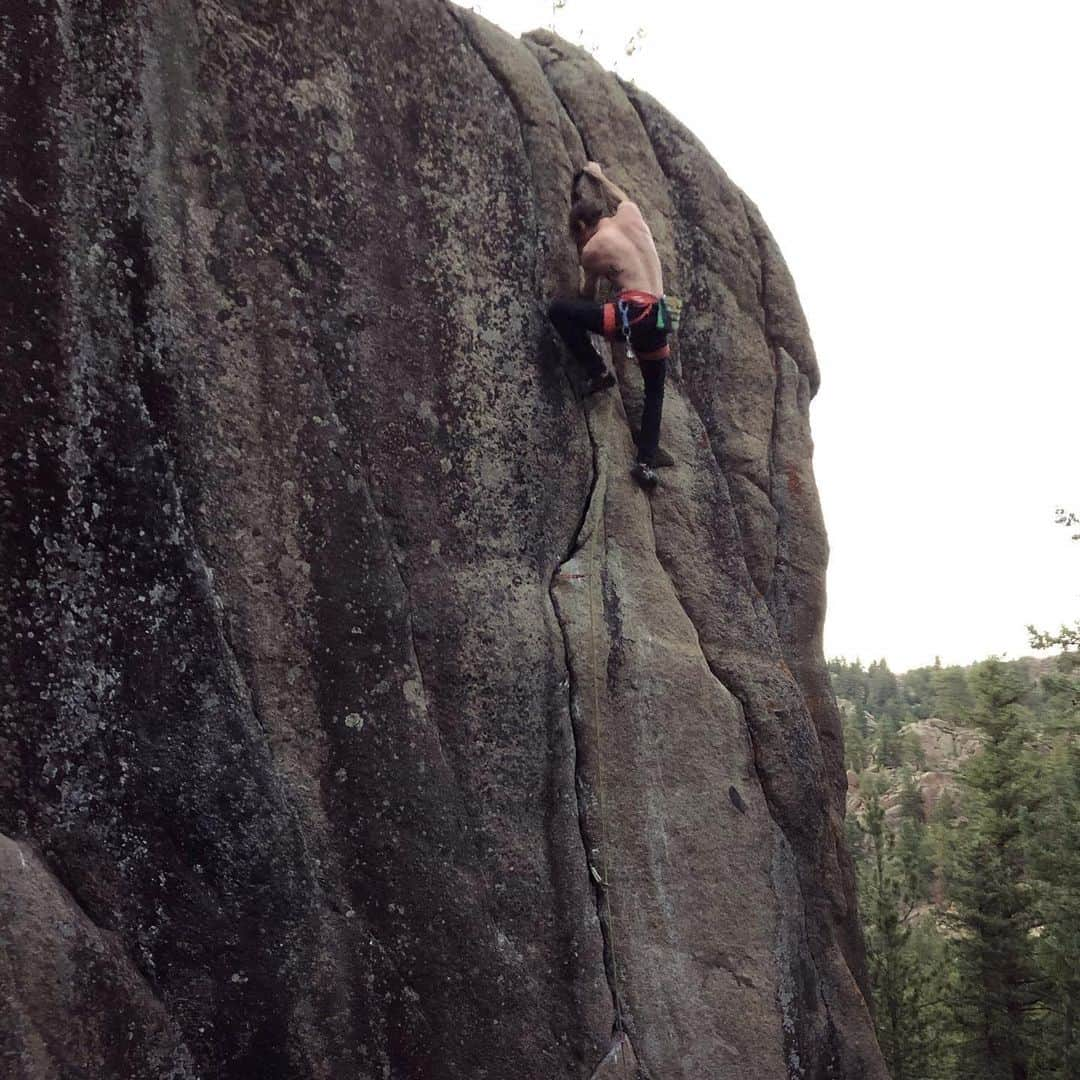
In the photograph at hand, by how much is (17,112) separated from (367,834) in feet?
14.0

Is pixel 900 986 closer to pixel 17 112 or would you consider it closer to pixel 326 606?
pixel 326 606

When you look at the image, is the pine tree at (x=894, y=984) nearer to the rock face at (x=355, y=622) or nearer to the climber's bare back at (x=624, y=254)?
the rock face at (x=355, y=622)

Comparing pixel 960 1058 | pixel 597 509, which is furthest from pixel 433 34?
pixel 960 1058

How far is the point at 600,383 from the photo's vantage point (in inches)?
251

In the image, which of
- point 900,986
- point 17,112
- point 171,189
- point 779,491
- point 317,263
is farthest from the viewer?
point 900,986

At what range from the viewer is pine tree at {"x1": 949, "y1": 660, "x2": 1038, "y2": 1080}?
17.6 meters

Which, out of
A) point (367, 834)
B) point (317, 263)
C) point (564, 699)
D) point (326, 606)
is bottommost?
point (367, 834)

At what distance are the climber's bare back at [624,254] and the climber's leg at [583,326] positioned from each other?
25 centimetres

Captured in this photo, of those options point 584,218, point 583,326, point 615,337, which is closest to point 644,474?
point 615,337

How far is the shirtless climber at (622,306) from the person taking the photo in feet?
20.1

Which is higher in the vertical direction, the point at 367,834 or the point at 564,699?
the point at 564,699

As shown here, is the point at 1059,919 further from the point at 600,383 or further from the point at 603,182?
the point at 603,182

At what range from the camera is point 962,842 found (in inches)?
749

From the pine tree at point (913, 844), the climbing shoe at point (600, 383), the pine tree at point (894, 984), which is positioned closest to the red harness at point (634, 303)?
the climbing shoe at point (600, 383)
